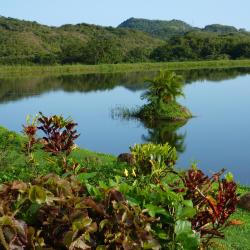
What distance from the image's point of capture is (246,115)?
3250cm

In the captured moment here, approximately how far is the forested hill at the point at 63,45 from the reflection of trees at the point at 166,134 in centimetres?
7360

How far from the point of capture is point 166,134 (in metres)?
25.2

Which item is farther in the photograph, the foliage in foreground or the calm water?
the calm water

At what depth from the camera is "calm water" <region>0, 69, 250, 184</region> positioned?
2150 cm

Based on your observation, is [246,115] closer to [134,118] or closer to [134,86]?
[134,118]

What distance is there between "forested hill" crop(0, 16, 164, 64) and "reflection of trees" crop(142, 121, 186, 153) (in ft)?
241

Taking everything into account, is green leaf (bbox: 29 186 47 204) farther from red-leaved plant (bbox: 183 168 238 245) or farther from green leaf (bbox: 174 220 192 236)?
red-leaved plant (bbox: 183 168 238 245)

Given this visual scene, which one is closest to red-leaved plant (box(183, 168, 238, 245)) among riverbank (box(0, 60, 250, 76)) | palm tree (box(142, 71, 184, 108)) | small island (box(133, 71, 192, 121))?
small island (box(133, 71, 192, 121))

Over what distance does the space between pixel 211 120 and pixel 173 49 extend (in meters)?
90.0

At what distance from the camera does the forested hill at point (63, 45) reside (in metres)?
102

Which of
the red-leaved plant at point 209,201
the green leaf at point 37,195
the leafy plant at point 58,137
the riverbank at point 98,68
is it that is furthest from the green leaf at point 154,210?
the riverbank at point 98,68

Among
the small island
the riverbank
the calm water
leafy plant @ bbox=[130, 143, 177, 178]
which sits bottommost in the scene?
the riverbank

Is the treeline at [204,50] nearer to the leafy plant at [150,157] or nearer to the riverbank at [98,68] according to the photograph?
the riverbank at [98,68]

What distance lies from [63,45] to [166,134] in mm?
138637
